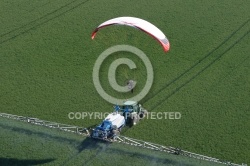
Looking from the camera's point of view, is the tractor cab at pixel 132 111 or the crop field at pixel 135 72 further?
the tractor cab at pixel 132 111

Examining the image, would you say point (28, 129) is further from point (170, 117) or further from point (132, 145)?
point (170, 117)

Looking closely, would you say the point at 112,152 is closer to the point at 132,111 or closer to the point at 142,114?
the point at 132,111

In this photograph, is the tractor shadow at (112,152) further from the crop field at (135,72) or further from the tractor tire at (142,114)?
the tractor tire at (142,114)

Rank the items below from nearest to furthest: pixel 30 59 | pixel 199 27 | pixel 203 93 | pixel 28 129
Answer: pixel 28 129 → pixel 203 93 → pixel 30 59 → pixel 199 27

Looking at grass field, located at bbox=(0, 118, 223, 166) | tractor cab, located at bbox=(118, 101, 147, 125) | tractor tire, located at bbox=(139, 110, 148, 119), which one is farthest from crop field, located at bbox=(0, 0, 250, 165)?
tractor cab, located at bbox=(118, 101, 147, 125)

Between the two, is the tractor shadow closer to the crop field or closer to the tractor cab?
the crop field

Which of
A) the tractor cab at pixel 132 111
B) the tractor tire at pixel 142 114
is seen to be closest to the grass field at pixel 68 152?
the tractor cab at pixel 132 111

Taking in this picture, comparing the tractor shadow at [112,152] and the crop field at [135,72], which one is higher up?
the crop field at [135,72]

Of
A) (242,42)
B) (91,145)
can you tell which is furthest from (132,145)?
(242,42)
